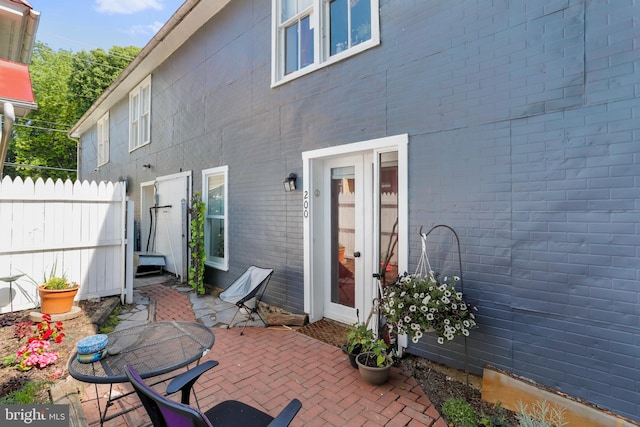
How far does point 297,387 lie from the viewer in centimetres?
296

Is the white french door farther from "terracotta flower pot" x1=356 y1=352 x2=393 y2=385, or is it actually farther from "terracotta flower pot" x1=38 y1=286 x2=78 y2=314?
"terracotta flower pot" x1=38 y1=286 x2=78 y2=314

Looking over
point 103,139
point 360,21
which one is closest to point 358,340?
point 360,21

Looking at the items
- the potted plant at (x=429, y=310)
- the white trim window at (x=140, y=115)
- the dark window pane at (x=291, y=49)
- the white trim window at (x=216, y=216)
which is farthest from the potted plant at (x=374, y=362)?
the white trim window at (x=140, y=115)

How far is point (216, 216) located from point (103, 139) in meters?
10.4

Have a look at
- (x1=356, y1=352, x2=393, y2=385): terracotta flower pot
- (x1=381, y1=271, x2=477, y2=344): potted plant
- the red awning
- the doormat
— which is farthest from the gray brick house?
the red awning

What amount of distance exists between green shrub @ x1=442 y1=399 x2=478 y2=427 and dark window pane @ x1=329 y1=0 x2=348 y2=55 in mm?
4145

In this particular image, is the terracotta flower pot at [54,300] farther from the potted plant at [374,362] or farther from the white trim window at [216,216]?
the potted plant at [374,362]

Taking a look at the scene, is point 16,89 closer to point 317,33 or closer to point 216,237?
point 317,33

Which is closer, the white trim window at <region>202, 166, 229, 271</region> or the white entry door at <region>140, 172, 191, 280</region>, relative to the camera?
the white trim window at <region>202, 166, 229, 271</region>

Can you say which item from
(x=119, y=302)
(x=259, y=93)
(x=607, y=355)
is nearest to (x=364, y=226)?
(x=607, y=355)

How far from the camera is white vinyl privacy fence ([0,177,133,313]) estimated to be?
176 inches

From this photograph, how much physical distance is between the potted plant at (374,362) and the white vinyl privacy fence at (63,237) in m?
4.39

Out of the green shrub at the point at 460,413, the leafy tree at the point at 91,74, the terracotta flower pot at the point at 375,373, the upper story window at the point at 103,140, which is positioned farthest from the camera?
the leafy tree at the point at 91,74

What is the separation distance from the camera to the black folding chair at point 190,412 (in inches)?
48.1
